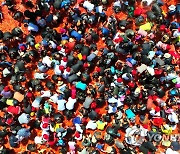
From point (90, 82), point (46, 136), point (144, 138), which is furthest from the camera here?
point (90, 82)

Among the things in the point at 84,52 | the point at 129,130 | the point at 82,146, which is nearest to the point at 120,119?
the point at 129,130

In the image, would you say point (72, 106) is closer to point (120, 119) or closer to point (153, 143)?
point (120, 119)

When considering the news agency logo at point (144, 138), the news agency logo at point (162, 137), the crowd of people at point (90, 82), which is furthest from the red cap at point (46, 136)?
the news agency logo at point (162, 137)

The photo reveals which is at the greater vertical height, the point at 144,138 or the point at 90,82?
the point at 90,82

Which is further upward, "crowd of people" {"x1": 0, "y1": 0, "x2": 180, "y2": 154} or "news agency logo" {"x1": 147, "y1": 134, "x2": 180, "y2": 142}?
"crowd of people" {"x1": 0, "y1": 0, "x2": 180, "y2": 154}

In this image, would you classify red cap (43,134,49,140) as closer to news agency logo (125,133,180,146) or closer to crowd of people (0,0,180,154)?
crowd of people (0,0,180,154)

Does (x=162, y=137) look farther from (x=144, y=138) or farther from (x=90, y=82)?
(x=90, y=82)

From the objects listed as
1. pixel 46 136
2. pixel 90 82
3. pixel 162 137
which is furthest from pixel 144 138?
pixel 46 136

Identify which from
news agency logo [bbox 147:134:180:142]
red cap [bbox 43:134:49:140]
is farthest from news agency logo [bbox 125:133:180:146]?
red cap [bbox 43:134:49:140]

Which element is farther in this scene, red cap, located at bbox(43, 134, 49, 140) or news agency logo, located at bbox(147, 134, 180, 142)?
news agency logo, located at bbox(147, 134, 180, 142)
